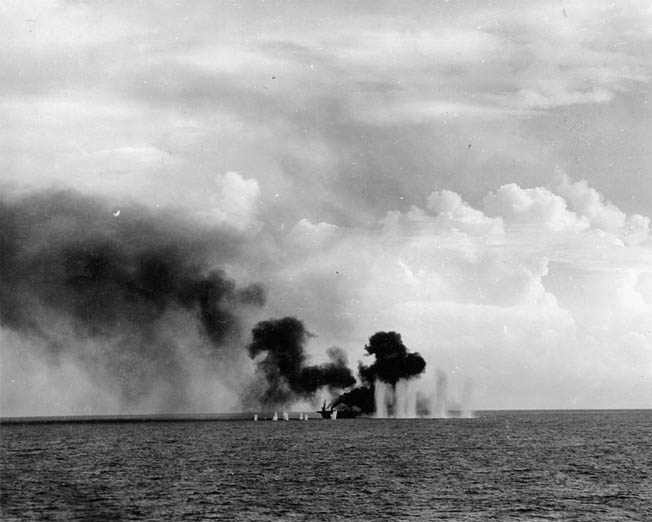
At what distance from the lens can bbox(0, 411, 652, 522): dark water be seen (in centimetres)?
6881

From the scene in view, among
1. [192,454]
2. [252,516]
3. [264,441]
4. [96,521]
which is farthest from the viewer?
[264,441]

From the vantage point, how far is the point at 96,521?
6206cm

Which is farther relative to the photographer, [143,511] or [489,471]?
[489,471]

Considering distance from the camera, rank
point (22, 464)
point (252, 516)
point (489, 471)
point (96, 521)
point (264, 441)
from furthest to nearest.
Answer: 1. point (264, 441)
2. point (22, 464)
3. point (489, 471)
4. point (252, 516)
5. point (96, 521)

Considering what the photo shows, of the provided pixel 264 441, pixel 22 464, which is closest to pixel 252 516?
pixel 22 464

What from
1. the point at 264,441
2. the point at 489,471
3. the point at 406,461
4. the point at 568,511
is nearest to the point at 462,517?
the point at 568,511

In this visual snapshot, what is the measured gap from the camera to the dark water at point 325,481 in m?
68.8

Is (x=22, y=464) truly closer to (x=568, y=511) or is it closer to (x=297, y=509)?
(x=297, y=509)

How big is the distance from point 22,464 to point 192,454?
86.9 feet

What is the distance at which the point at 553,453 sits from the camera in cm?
13112

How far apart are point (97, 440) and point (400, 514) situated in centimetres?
11057

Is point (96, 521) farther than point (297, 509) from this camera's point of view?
No

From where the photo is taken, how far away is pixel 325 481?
89.2 metres

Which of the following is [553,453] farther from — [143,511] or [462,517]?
[143,511]
